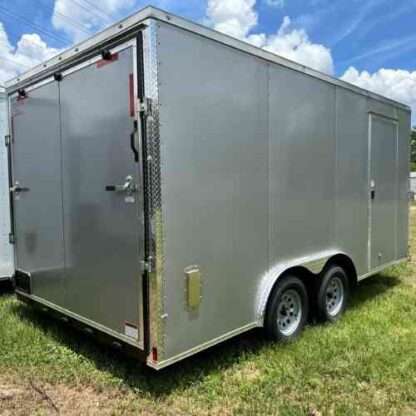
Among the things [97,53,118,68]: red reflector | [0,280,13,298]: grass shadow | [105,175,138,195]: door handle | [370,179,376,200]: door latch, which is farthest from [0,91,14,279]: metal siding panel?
[370,179,376,200]: door latch

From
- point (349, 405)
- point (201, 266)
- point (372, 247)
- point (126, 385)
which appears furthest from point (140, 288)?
point (372, 247)

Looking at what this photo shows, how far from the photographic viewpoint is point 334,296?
15.9 feet

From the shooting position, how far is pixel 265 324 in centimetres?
382

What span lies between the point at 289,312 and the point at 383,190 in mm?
2527

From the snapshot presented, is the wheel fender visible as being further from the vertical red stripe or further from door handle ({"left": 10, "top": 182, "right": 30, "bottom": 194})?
door handle ({"left": 10, "top": 182, "right": 30, "bottom": 194})

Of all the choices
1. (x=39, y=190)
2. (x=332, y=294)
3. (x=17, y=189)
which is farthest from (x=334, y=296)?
(x=17, y=189)

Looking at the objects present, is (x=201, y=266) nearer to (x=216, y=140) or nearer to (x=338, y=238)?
(x=216, y=140)

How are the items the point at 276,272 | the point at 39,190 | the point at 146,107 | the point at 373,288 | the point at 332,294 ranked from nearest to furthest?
1. the point at 146,107
2. the point at 276,272
3. the point at 39,190
4. the point at 332,294
5. the point at 373,288

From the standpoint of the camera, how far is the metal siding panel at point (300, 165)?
382 cm

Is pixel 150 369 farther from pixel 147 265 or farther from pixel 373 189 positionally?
pixel 373 189

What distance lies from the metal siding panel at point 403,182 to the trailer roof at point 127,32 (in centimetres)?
201

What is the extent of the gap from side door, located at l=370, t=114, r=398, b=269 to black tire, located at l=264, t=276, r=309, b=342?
1.67 metres

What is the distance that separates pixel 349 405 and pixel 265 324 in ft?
3.35

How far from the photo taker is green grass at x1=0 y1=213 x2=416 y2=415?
9.82 ft
